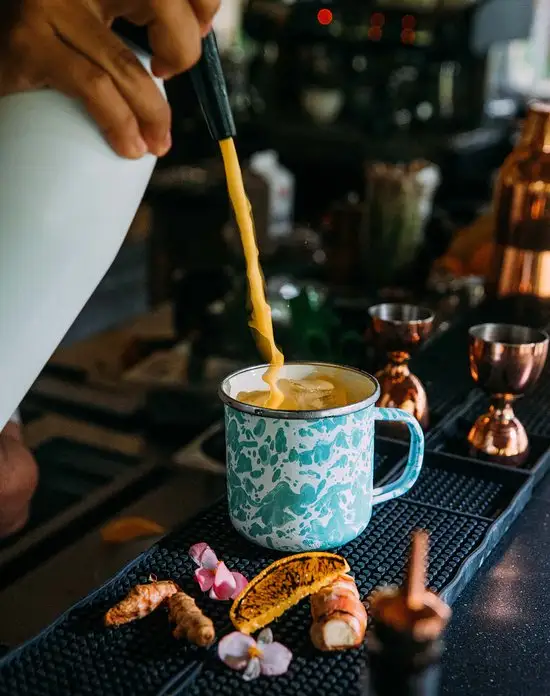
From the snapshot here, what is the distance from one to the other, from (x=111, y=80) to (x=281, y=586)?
1.50ft

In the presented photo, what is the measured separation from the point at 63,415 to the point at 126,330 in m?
0.48

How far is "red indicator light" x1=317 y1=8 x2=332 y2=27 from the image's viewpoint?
4055mm

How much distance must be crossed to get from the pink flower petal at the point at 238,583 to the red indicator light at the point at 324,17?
147 inches

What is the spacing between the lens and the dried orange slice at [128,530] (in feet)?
3.57

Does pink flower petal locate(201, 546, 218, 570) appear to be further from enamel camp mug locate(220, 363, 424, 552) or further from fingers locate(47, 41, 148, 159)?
fingers locate(47, 41, 148, 159)

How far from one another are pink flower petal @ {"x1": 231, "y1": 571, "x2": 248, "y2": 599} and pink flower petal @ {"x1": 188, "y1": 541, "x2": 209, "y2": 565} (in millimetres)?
43

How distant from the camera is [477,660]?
0.72 metres

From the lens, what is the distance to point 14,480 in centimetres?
107

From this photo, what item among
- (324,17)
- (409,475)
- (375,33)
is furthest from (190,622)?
(324,17)

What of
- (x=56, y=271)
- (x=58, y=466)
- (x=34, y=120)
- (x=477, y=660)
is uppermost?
(x=34, y=120)

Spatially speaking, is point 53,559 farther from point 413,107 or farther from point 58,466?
point 413,107

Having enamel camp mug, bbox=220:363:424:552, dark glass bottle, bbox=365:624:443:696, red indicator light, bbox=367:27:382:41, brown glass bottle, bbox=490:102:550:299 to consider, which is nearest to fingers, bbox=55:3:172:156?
enamel camp mug, bbox=220:363:424:552

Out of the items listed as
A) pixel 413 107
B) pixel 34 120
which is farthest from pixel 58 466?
pixel 413 107

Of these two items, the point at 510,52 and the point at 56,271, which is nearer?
the point at 56,271
